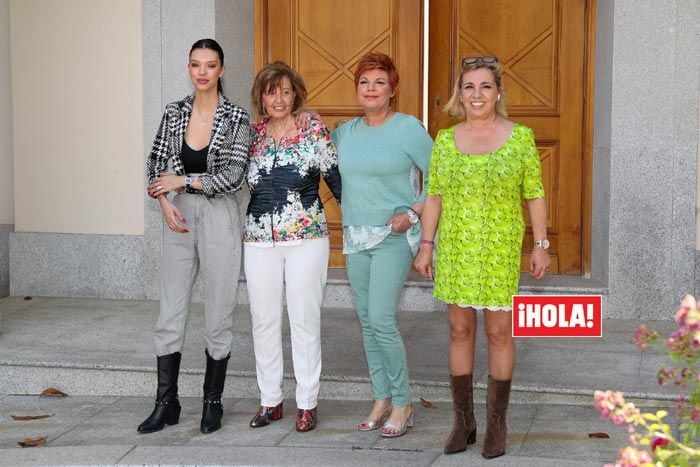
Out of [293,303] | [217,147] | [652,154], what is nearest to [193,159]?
[217,147]

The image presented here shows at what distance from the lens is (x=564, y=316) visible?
4.82 metres

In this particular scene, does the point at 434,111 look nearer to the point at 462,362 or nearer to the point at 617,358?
the point at 617,358

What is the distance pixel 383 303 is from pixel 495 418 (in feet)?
2.52

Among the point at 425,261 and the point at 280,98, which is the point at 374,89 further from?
the point at 425,261

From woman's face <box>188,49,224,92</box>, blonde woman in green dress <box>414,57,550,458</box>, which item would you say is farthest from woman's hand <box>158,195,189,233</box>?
blonde woman in green dress <box>414,57,550,458</box>

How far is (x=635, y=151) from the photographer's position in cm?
838

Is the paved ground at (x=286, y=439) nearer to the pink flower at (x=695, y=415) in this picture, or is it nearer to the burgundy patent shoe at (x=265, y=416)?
the burgundy patent shoe at (x=265, y=416)

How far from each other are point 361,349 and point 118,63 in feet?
10.6

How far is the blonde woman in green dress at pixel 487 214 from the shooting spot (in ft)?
17.7

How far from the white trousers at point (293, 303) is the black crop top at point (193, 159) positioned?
0.44 metres

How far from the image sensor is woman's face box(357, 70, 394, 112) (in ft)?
19.0

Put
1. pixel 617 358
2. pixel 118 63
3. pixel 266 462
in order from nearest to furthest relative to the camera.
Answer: pixel 266 462
pixel 617 358
pixel 118 63

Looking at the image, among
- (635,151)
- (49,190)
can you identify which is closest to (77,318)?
(49,190)

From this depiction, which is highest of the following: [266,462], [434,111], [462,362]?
[434,111]
